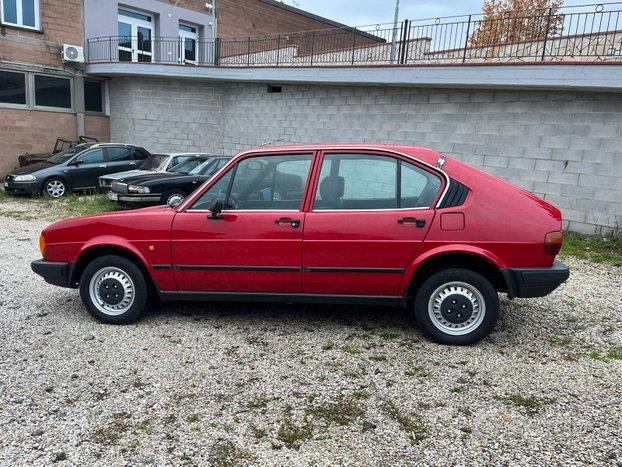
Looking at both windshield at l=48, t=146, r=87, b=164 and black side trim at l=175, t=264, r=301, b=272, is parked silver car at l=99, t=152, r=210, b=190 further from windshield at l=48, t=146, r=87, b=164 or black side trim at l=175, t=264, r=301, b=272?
black side trim at l=175, t=264, r=301, b=272

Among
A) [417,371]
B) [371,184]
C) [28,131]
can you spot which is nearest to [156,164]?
[28,131]

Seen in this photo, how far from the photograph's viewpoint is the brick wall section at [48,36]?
16.5 meters

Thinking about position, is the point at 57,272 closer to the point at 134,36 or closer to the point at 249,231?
the point at 249,231

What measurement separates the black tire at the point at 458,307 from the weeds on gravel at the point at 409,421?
1.01 m

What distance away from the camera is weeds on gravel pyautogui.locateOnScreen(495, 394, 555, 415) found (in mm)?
3146

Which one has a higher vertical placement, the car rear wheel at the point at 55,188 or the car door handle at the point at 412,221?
the car door handle at the point at 412,221

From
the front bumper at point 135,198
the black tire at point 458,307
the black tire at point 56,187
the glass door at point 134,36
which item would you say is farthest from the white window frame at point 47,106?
the black tire at point 458,307

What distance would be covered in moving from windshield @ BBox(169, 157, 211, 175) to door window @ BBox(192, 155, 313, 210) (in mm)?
7663

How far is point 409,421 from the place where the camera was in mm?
3010

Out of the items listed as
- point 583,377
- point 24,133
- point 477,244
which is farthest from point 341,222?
point 24,133

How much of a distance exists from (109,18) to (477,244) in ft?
64.3

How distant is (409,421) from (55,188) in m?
13.0

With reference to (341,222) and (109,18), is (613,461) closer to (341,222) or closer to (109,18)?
(341,222)

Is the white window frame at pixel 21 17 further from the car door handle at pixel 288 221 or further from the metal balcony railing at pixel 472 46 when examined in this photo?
the car door handle at pixel 288 221
